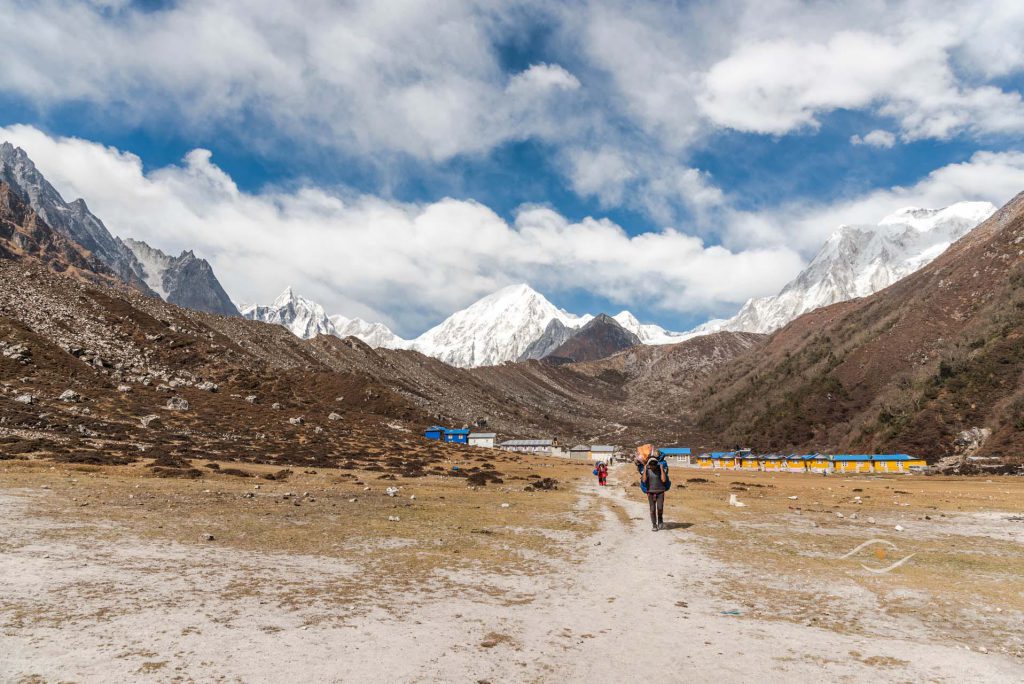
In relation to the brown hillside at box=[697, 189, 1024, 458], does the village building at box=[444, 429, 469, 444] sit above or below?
below

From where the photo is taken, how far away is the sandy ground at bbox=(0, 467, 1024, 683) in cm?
757

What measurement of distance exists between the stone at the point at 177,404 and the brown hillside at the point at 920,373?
113 metres

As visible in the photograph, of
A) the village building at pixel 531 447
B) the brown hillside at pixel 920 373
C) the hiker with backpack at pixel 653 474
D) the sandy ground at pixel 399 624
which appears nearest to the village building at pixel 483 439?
the village building at pixel 531 447

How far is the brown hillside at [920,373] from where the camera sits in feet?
297

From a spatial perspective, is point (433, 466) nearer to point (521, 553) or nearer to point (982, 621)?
point (521, 553)

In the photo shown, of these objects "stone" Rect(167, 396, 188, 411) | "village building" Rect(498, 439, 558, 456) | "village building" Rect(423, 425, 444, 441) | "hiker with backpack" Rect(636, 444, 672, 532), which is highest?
"stone" Rect(167, 396, 188, 411)

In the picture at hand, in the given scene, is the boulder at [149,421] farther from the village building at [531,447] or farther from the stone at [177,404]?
the village building at [531,447]

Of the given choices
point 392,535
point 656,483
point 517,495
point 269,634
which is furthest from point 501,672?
→ point 517,495

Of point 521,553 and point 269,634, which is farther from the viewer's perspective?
point 521,553

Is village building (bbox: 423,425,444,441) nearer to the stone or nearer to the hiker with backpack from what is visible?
the stone

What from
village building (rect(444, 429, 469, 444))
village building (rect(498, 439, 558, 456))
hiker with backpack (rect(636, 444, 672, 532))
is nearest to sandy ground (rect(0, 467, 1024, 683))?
hiker with backpack (rect(636, 444, 672, 532))

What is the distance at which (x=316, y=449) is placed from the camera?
58219mm

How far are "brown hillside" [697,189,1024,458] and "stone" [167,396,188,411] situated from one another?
369ft

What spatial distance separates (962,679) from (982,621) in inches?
181
